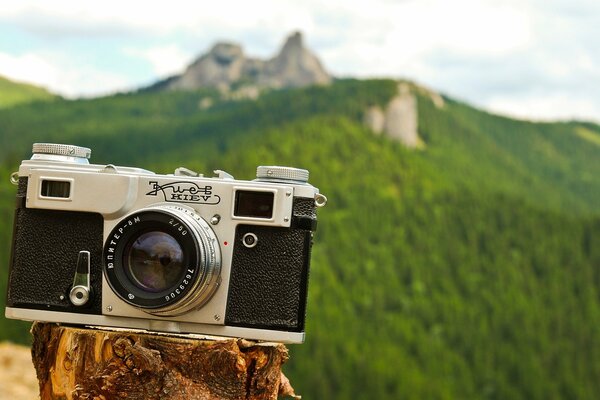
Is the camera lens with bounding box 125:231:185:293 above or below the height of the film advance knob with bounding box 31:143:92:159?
below

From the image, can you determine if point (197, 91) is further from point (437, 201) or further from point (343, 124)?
point (437, 201)

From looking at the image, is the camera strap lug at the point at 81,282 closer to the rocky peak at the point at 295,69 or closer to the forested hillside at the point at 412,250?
the forested hillside at the point at 412,250

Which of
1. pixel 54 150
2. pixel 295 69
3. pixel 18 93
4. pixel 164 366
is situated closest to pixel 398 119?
pixel 295 69

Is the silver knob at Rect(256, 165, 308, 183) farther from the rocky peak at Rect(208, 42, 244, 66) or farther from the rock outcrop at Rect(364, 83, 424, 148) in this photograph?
the rocky peak at Rect(208, 42, 244, 66)

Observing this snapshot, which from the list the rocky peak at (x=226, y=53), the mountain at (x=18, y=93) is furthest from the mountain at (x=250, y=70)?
the mountain at (x=18, y=93)

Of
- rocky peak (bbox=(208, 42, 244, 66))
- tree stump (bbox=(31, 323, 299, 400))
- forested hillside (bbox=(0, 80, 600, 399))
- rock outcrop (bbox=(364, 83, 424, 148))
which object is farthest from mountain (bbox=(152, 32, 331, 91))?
tree stump (bbox=(31, 323, 299, 400))

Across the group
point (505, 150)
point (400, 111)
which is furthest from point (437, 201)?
point (505, 150)
